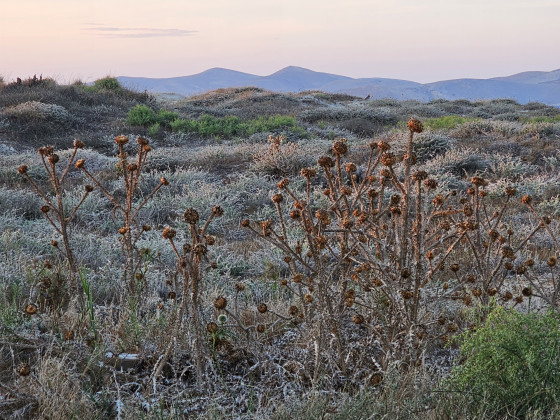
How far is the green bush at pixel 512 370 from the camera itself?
1895 millimetres

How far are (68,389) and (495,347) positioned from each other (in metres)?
1.60

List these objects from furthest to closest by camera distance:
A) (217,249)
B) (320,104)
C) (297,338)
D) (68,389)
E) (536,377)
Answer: (320,104) < (217,249) < (297,338) < (68,389) < (536,377)

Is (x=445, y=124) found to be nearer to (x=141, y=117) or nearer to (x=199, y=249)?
(x=141, y=117)

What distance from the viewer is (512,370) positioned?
76.0 inches

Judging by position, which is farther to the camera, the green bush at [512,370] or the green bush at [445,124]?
the green bush at [445,124]

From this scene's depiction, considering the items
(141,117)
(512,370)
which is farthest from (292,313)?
(141,117)

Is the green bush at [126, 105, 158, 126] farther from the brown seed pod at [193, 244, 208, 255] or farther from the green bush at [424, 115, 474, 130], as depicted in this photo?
the brown seed pod at [193, 244, 208, 255]

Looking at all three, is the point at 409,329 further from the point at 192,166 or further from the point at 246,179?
the point at 192,166

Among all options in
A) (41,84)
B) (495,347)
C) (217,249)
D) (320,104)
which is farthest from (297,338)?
(320,104)

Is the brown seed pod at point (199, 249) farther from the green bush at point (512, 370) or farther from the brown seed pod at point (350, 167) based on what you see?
the green bush at point (512, 370)

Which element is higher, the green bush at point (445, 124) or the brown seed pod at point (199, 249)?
the green bush at point (445, 124)

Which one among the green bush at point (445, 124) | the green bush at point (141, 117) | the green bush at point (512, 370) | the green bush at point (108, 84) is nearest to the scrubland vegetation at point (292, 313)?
the green bush at point (512, 370)

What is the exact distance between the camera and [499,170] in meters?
8.12

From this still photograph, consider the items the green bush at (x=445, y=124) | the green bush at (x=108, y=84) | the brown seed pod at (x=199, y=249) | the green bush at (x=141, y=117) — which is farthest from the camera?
the green bush at (x=108, y=84)
